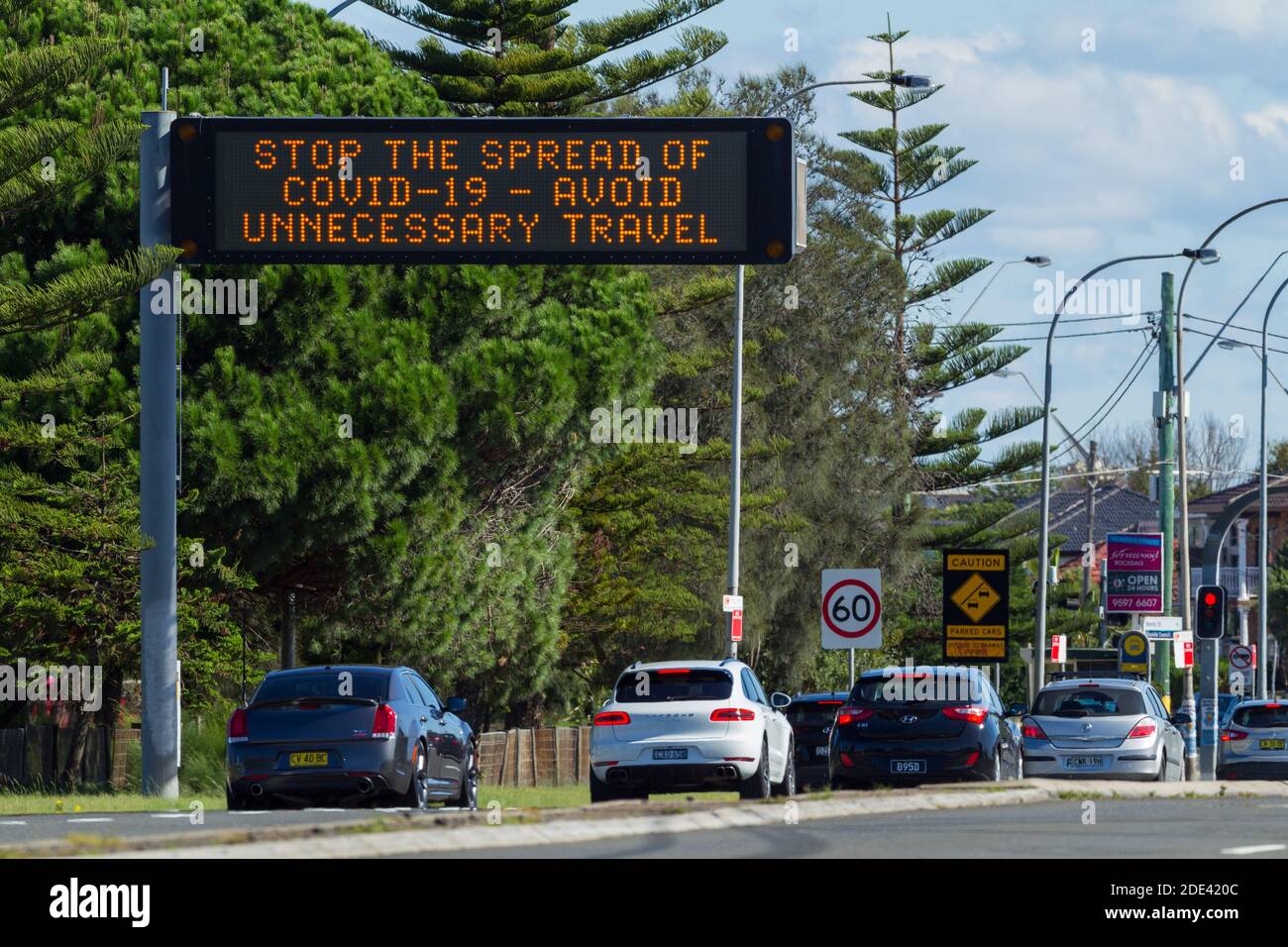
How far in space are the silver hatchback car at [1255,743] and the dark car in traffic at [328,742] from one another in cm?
1739

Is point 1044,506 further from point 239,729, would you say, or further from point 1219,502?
point 1219,502

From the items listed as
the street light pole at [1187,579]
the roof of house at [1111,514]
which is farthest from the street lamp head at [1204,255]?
the roof of house at [1111,514]

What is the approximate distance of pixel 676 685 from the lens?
20.4 metres

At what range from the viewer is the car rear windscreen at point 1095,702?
Result: 24812 mm

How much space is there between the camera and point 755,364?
44062 millimetres

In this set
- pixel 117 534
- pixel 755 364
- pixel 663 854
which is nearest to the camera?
pixel 663 854

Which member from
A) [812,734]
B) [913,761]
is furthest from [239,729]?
[812,734]

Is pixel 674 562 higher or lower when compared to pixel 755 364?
lower

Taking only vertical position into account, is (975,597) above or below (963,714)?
above

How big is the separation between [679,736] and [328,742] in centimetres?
396

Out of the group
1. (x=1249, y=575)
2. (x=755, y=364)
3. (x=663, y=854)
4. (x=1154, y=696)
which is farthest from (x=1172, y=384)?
(x=1249, y=575)

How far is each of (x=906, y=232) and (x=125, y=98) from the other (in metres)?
31.2

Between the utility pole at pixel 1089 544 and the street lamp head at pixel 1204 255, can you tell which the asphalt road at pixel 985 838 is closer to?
the street lamp head at pixel 1204 255
